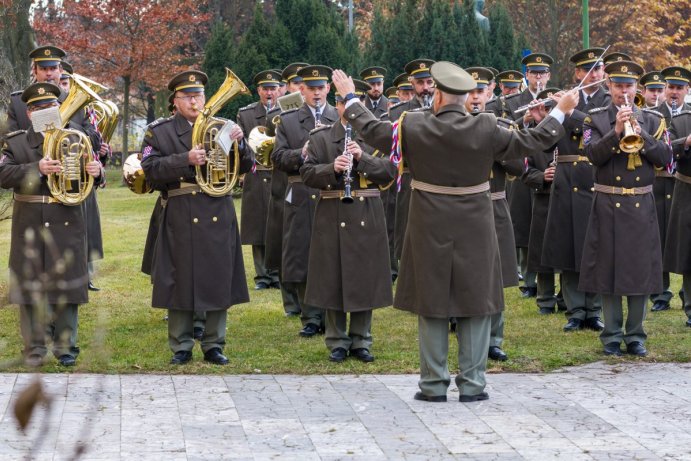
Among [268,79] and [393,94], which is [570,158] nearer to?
[268,79]

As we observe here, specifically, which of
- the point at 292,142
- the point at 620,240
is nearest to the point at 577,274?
the point at 620,240

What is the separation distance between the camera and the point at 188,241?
29.6 ft

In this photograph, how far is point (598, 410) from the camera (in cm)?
737

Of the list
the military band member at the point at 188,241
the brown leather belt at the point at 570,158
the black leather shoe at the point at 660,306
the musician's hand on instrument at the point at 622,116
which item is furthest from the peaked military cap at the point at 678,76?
the military band member at the point at 188,241

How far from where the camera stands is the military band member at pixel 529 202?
11.9 metres

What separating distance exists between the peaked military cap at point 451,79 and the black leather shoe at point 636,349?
9.26 ft

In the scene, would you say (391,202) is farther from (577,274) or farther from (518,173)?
(518,173)

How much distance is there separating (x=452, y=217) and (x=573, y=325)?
11.6 ft

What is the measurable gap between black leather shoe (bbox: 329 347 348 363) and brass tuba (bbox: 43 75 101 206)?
85.0 inches

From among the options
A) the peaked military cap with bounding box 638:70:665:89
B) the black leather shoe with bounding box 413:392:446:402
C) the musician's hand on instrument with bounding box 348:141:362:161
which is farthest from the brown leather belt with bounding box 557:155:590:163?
the black leather shoe with bounding box 413:392:446:402

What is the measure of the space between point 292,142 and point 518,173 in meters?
1.91

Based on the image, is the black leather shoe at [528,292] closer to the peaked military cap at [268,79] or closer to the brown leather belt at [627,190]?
the peaked military cap at [268,79]

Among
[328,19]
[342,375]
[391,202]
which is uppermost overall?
[328,19]

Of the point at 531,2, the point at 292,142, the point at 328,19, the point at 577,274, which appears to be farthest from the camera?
the point at 531,2
